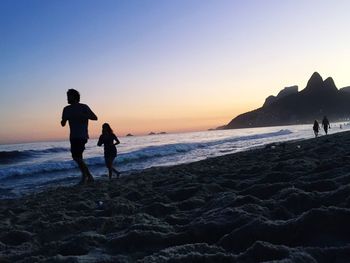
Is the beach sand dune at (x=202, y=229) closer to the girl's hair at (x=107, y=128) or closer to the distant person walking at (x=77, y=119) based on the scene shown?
the distant person walking at (x=77, y=119)

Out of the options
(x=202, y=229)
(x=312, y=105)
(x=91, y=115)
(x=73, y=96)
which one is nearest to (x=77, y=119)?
(x=91, y=115)

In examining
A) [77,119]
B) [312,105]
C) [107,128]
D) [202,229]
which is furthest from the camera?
[312,105]

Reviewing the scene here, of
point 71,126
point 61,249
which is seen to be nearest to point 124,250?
point 61,249

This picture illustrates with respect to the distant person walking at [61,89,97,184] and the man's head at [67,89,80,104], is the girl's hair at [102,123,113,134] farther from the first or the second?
the man's head at [67,89,80,104]

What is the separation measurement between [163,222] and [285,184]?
1752mm

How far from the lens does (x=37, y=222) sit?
4.83 meters

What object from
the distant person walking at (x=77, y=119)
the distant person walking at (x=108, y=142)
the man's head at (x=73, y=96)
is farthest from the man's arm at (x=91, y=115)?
the distant person walking at (x=108, y=142)

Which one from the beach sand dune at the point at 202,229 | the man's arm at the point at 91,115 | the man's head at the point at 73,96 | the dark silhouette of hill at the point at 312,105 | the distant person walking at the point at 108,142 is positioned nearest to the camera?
the beach sand dune at the point at 202,229

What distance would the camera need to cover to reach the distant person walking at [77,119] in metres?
9.03

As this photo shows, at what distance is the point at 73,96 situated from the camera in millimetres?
9047

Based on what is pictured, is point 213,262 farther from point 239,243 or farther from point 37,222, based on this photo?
point 37,222

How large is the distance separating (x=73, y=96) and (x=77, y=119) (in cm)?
49

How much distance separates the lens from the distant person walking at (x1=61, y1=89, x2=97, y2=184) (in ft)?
29.6

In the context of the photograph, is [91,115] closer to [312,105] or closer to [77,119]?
[77,119]
